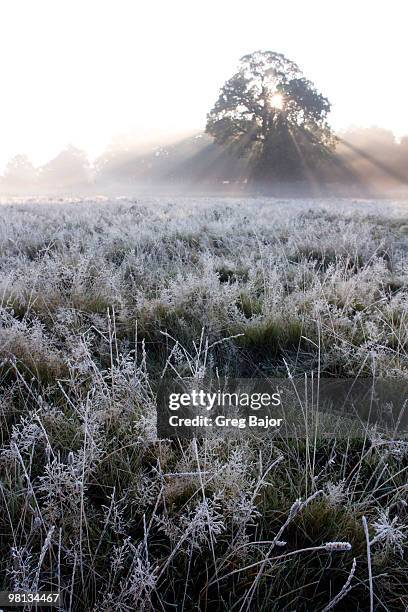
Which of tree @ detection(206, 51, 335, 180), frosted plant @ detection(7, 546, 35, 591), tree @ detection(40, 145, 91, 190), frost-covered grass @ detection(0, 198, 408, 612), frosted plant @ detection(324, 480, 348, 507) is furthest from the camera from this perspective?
tree @ detection(40, 145, 91, 190)

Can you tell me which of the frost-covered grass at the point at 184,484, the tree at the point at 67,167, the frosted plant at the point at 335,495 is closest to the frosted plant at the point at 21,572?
the frost-covered grass at the point at 184,484

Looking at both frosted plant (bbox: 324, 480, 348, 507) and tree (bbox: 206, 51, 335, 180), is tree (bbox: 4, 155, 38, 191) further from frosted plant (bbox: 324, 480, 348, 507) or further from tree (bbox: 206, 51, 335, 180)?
frosted plant (bbox: 324, 480, 348, 507)

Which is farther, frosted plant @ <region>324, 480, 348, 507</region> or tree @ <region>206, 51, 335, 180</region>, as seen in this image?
tree @ <region>206, 51, 335, 180</region>

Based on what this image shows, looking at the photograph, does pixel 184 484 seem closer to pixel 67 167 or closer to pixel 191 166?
pixel 191 166

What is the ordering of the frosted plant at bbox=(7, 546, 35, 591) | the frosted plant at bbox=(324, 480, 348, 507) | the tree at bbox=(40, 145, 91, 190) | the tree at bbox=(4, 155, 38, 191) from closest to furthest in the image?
the frosted plant at bbox=(7, 546, 35, 591)
the frosted plant at bbox=(324, 480, 348, 507)
the tree at bbox=(40, 145, 91, 190)
the tree at bbox=(4, 155, 38, 191)

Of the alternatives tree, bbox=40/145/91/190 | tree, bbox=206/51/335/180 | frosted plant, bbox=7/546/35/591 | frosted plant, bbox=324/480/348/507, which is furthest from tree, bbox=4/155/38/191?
frosted plant, bbox=324/480/348/507

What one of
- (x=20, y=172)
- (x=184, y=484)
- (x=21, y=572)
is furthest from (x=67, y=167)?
(x=21, y=572)

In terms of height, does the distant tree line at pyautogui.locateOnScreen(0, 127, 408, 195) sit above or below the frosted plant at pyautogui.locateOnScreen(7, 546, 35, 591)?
above

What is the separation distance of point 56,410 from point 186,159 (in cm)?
5225

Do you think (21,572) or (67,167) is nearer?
(21,572)

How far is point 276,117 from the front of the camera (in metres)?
39.4

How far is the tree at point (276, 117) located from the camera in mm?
38031

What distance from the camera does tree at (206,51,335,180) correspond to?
125ft

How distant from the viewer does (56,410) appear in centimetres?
185
